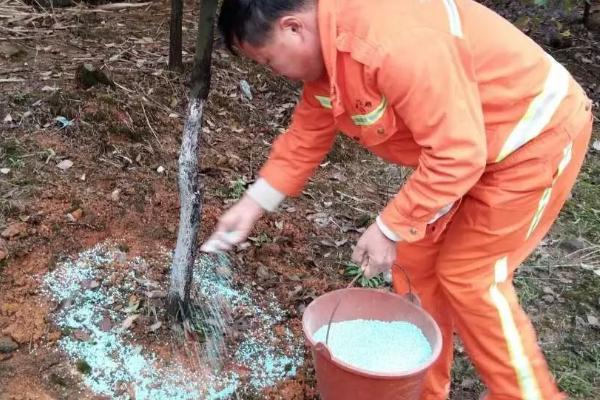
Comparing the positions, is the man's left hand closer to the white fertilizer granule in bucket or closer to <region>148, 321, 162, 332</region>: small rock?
the white fertilizer granule in bucket

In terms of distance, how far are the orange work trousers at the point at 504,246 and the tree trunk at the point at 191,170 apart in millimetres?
796

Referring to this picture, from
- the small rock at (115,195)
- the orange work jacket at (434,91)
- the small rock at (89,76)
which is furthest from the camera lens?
the small rock at (89,76)

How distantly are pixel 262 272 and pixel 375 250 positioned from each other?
1172 millimetres

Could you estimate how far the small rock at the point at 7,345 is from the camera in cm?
242

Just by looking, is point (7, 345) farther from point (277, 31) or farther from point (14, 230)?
point (277, 31)

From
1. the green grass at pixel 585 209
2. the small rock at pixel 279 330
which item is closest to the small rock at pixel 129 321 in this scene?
the small rock at pixel 279 330

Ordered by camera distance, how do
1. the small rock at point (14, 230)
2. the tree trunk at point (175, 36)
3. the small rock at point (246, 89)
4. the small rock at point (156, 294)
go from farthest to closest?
1. the small rock at point (246, 89)
2. the tree trunk at point (175, 36)
3. the small rock at point (14, 230)
4. the small rock at point (156, 294)

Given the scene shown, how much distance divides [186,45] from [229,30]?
2735mm

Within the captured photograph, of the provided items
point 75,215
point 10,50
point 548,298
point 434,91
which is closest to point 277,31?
point 434,91

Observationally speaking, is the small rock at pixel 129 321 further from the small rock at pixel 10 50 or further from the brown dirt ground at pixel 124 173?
the small rock at pixel 10 50

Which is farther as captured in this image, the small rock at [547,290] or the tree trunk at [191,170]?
the small rock at [547,290]

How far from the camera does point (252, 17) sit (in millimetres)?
1646

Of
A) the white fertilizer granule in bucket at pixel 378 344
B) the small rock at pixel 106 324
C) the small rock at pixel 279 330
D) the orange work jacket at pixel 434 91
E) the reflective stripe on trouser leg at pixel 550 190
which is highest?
the orange work jacket at pixel 434 91

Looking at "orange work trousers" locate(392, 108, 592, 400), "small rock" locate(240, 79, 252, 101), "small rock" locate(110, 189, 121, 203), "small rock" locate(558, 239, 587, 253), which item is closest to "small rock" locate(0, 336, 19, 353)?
"small rock" locate(110, 189, 121, 203)
